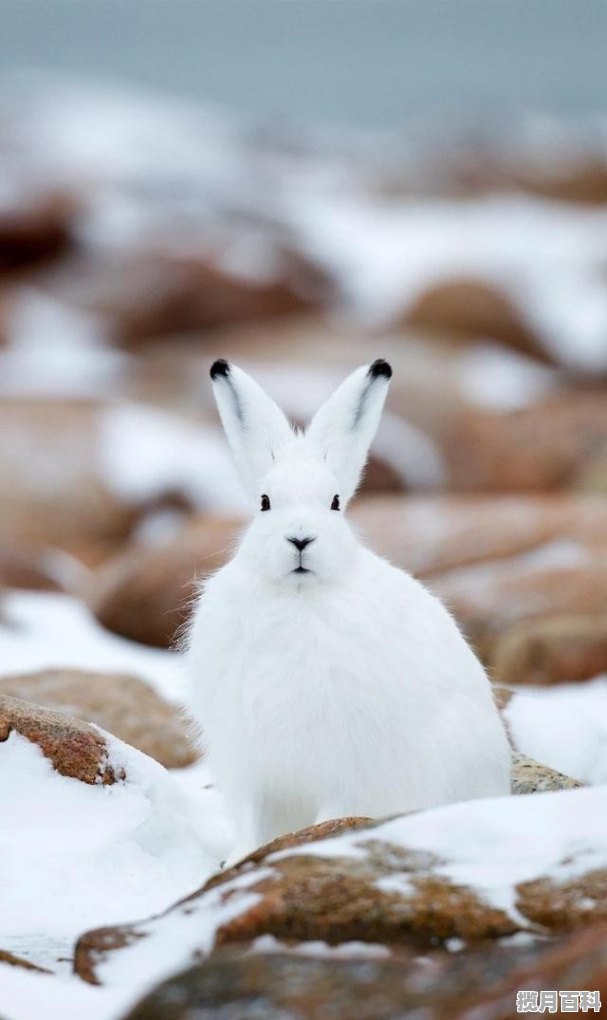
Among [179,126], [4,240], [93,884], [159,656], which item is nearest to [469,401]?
[159,656]

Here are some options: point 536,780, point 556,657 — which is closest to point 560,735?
point 536,780

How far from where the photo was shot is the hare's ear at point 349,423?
4.23m

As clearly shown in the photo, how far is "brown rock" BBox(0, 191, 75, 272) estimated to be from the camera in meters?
21.0

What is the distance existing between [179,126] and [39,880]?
30.3 metres

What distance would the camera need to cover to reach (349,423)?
4250 mm

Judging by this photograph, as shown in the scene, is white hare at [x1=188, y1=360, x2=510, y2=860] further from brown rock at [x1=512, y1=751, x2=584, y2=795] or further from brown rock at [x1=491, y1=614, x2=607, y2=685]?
brown rock at [x1=491, y1=614, x2=607, y2=685]

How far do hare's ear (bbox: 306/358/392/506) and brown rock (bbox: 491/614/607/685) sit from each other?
9.82ft

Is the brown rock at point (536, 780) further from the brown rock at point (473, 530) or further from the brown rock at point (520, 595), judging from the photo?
the brown rock at point (473, 530)

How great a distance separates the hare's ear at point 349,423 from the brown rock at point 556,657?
2995 mm

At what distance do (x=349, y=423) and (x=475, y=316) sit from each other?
14.7 m

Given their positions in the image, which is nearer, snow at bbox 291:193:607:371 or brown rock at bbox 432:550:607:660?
brown rock at bbox 432:550:607:660

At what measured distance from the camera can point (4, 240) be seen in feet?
68.8

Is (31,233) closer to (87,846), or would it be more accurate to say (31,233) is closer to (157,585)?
(157,585)

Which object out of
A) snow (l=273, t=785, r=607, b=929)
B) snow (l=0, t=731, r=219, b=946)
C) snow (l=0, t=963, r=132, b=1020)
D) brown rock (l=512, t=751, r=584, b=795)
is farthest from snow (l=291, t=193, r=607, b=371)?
snow (l=0, t=963, r=132, b=1020)
